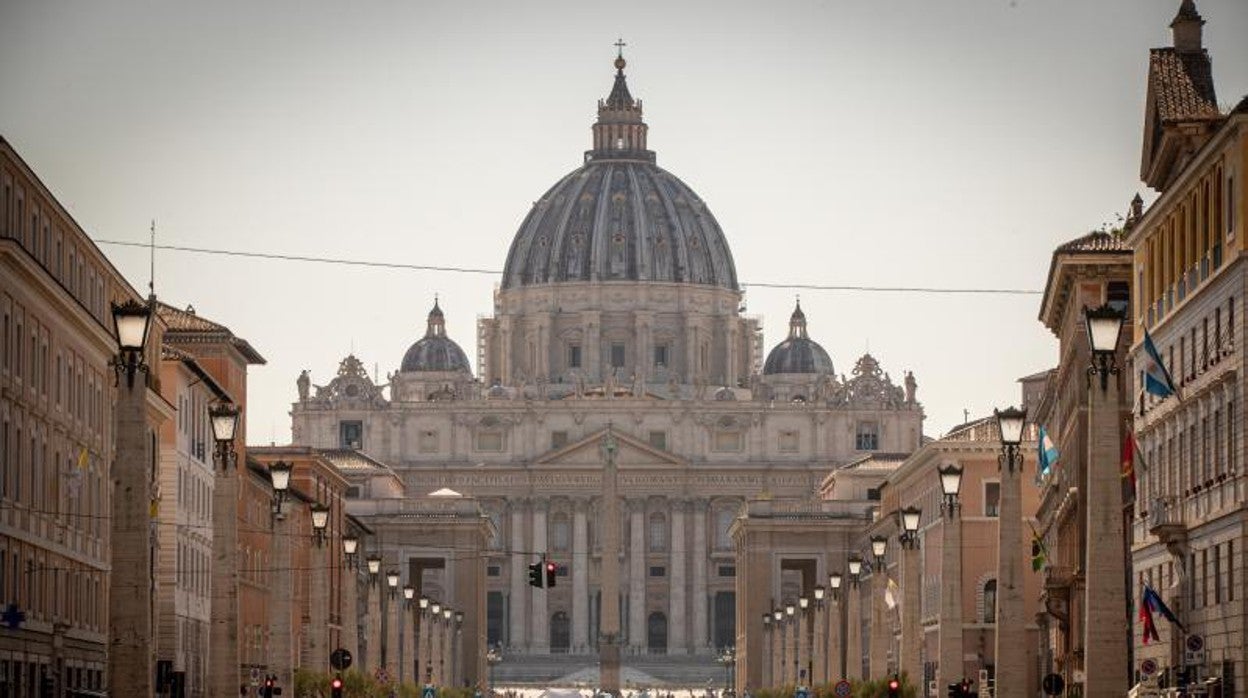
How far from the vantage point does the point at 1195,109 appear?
59.4m

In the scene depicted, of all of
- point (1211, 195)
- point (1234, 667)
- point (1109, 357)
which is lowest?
point (1234, 667)

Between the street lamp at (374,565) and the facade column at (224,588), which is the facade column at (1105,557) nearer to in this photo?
the facade column at (224,588)

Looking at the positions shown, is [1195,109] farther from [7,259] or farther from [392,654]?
[392,654]

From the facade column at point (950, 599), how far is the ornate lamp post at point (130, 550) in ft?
Result: 64.1

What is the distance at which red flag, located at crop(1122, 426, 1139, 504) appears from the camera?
6118cm

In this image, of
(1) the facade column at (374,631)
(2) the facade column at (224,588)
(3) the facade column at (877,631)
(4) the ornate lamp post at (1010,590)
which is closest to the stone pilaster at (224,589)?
(2) the facade column at (224,588)

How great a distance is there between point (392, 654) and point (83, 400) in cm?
4843

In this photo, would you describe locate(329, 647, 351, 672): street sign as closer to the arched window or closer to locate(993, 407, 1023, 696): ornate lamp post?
locate(993, 407, 1023, 696): ornate lamp post

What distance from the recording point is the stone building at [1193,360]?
51344mm

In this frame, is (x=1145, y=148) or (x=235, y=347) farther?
(x=235, y=347)

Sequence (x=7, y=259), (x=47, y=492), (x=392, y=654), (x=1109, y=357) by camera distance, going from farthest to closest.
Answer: (x=392, y=654) → (x=47, y=492) → (x=7, y=259) → (x=1109, y=357)

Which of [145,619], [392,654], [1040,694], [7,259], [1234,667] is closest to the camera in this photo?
[145,619]

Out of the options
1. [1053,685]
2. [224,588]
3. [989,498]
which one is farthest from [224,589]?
[989,498]

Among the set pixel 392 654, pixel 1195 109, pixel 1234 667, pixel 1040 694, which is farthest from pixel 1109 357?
pixel 392 654
